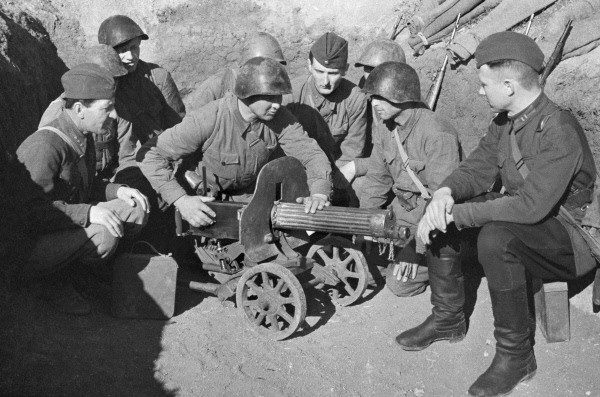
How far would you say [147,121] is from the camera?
777cm

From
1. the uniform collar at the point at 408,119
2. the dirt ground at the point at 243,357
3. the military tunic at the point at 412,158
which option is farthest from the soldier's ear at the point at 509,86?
the dirt ground at the point at 243,357

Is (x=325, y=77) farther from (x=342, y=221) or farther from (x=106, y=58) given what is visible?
(x=342, y=221)

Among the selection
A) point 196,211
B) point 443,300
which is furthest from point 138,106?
point 443,300

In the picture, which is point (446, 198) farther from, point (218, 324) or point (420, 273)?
point (218, 324)

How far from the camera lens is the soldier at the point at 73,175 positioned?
17.5 ft

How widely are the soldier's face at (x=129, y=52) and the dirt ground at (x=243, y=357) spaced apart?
2615 millimetres

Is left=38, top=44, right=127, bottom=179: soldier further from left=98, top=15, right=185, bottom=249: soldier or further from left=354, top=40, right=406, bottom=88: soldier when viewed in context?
left=354, top=40, right=406, bottom=88: soldier

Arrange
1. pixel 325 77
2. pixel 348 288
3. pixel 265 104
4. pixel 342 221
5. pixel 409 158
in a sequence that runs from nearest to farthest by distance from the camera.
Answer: pixel 342 221, pixel 265 104, pixel 409 158, pixel 348 288, pixel 325 77

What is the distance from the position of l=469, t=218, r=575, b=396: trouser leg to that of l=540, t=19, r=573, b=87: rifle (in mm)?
2109

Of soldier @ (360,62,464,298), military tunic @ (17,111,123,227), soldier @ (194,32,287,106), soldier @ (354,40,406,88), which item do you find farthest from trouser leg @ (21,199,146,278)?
soldier @ (354,40,406,88)

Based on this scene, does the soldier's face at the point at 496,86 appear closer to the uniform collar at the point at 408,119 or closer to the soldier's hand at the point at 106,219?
the uniform collar at the point at 408,119

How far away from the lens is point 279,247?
19.0ft

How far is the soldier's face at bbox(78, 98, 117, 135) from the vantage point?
18.2ft

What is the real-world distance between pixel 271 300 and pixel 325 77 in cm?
262
